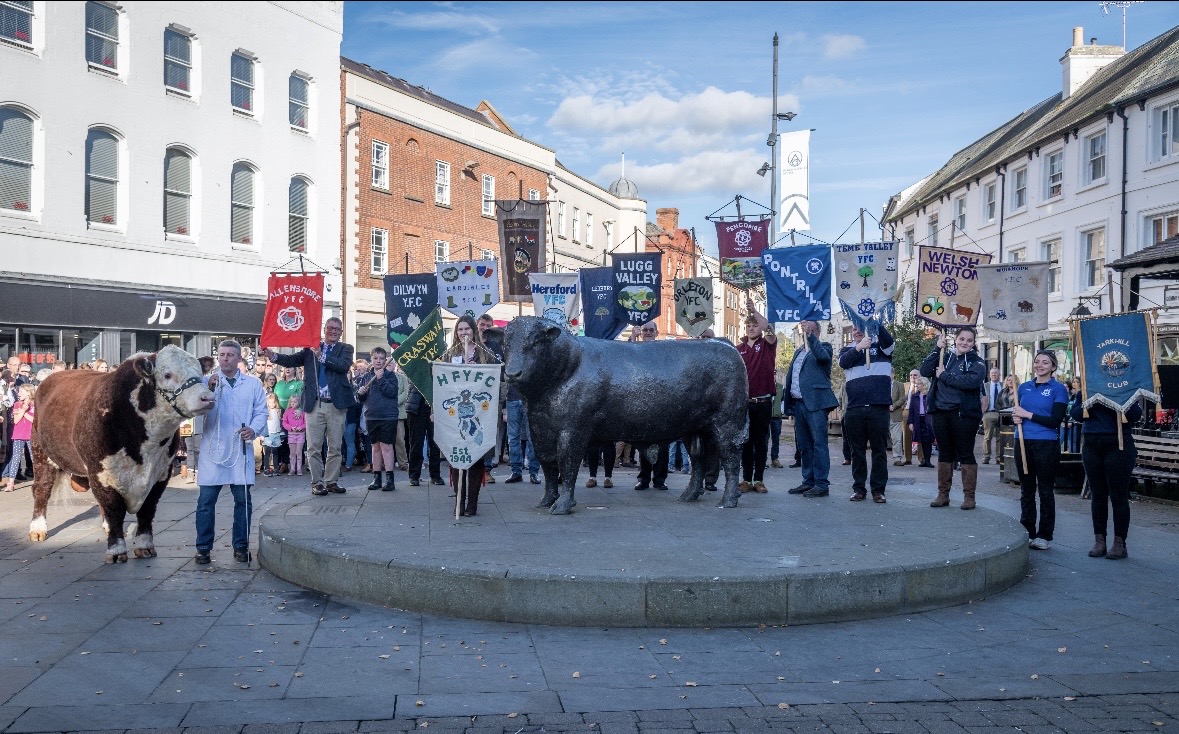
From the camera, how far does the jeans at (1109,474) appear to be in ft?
31.4

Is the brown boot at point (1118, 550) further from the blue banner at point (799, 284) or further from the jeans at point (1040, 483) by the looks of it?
the blue banner at point (799, 284)

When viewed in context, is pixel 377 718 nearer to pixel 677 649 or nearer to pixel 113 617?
pixel 677 649

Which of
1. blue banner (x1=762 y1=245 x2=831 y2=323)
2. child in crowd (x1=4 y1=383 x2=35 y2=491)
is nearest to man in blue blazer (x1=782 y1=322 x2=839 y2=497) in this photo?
blue banner (x1=762 y1=245 x2=831 y2=323)

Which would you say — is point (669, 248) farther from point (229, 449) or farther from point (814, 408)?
point (229, 449)

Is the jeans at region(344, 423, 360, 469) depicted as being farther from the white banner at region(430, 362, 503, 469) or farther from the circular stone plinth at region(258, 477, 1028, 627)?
the white banner at region(430, 362, 503, 469)

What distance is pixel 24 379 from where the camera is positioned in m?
16.7

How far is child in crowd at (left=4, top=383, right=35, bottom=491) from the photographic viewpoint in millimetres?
15125

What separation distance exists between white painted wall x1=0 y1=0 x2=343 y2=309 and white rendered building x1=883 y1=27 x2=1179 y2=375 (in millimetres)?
17064

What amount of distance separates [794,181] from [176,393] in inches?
901

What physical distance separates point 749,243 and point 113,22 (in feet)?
51.7

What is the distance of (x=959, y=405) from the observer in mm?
10859

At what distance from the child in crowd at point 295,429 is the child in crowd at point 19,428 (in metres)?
3.98

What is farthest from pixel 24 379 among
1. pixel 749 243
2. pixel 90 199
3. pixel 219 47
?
pixel 749 243

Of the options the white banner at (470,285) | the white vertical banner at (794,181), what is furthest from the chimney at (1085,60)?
the white banner at (470,285)
